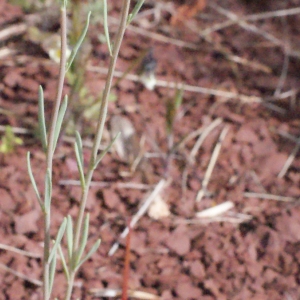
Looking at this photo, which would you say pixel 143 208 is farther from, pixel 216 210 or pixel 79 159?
pixel 79 159

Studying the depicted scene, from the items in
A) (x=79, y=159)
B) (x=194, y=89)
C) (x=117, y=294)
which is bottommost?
(x=117, y=294)

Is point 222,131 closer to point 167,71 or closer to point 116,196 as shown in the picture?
point 167,71

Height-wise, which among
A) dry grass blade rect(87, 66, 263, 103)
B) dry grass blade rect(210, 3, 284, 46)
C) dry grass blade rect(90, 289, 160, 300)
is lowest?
dry grass blade rect(90, 289, 160, 300)

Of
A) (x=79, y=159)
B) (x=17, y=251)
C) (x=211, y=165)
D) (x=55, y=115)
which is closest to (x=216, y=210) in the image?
(x=211, y=165)

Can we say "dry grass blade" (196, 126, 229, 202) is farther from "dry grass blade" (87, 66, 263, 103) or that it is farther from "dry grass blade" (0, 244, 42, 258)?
A: "dry grass blade" (0, 244, 42, 258)

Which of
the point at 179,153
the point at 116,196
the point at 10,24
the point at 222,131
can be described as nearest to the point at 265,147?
the point at 222,131

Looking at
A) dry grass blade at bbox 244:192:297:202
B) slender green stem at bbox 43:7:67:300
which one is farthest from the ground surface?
slender green stem at bbox 43:7:67:300

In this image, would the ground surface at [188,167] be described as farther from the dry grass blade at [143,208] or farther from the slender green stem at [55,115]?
the slender green stem at [55,115]

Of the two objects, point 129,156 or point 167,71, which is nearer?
point 129,156
